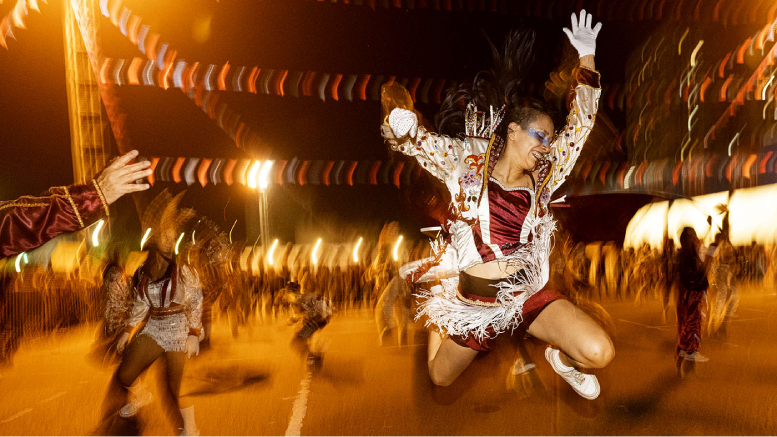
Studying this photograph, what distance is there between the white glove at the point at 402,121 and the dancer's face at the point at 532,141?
0.57m

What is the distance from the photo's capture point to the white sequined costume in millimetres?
3602

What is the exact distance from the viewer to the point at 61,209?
2283 millimetres

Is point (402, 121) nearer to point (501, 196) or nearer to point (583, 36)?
point (501, 196)

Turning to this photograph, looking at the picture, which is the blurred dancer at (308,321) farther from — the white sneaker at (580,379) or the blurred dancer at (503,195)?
the white sneaker at (580,379)

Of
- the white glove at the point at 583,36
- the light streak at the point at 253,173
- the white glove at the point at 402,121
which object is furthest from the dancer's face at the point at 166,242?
the light streak at the point at 253,173

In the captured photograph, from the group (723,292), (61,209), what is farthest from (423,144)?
(723,292)

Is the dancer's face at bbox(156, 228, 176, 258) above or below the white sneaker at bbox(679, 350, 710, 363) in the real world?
above

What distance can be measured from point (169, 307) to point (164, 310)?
0.12ft

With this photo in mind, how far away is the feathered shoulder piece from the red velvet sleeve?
6.28 ft

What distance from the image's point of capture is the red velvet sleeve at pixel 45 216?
2264 millimetres

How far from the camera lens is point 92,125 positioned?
1151 centimetres

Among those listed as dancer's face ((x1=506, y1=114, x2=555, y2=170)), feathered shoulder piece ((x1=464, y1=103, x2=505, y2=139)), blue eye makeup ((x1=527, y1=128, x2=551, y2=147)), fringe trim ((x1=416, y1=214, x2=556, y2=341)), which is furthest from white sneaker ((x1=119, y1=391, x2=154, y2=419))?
blue eye makeup ((x1=527, y1=128, x2=551, y2=147))

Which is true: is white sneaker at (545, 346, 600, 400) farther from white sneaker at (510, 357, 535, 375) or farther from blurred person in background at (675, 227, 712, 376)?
blurred person in background at (675, 227, 712, 376)

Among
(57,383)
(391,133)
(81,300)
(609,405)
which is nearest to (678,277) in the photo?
(609,405)
